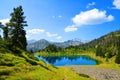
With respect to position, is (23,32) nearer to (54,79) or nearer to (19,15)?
(19,15)

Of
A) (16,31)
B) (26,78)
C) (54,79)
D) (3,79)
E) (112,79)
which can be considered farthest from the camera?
(16,31)

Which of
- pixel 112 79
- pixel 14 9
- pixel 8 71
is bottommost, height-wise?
pixel 112 79

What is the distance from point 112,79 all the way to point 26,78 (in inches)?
A: 1559

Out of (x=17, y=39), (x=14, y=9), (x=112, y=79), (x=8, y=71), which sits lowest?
(x=112, y=79)

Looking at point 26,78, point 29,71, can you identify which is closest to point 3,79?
point 26,78

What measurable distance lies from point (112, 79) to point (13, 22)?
40120 mm

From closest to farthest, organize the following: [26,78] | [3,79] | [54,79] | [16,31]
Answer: [3,79], [26,78], [54,79], [16,31]

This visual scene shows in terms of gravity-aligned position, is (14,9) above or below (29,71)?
above

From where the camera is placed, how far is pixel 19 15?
8412 centimetres

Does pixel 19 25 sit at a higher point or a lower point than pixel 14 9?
lower

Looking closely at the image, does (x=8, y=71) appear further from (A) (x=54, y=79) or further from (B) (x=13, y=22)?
(B) (x=13, y=22)

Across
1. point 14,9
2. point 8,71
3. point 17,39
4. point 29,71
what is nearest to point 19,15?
point 14,9

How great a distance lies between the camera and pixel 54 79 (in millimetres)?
50406

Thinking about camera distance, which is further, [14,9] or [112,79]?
[14,9]
